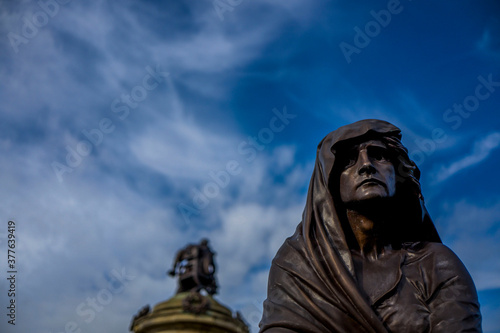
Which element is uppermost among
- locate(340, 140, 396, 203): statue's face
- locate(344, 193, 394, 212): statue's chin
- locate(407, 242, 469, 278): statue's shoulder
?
locate(340, 140, 396, 203): statue's face

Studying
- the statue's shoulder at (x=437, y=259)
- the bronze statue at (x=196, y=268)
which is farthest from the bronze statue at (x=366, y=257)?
the bronze statue at (x=196, y=268)

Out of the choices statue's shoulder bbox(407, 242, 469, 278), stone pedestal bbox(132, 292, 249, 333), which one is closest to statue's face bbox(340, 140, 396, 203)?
statue's shoulder bbox(407, 242, 469, 278)

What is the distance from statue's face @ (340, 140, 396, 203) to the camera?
383cm

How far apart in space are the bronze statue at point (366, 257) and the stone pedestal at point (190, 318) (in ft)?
45.4

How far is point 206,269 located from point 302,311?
18641mm

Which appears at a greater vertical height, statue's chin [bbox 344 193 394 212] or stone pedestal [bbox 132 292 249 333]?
stone pedestal [bbox 132 292 249 333]

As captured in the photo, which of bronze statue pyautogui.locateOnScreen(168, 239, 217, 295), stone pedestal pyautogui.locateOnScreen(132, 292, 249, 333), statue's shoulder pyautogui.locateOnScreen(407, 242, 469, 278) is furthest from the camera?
bronze statue pyautogui.locateOnScreen(168, 239, 217, 295)

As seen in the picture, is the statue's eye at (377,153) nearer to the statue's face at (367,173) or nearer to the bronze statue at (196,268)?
the statue's face at (367,173)

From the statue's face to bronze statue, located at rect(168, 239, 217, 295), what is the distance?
1668 cm

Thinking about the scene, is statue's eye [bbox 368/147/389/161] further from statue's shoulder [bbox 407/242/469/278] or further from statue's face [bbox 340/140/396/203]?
statue's shoulder [bbox 407/242/469/278]

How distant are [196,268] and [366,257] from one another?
18137 mm

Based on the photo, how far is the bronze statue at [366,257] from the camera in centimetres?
326

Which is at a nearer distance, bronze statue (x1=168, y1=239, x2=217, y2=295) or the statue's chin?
the statue's chin

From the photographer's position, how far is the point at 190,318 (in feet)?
55.2
